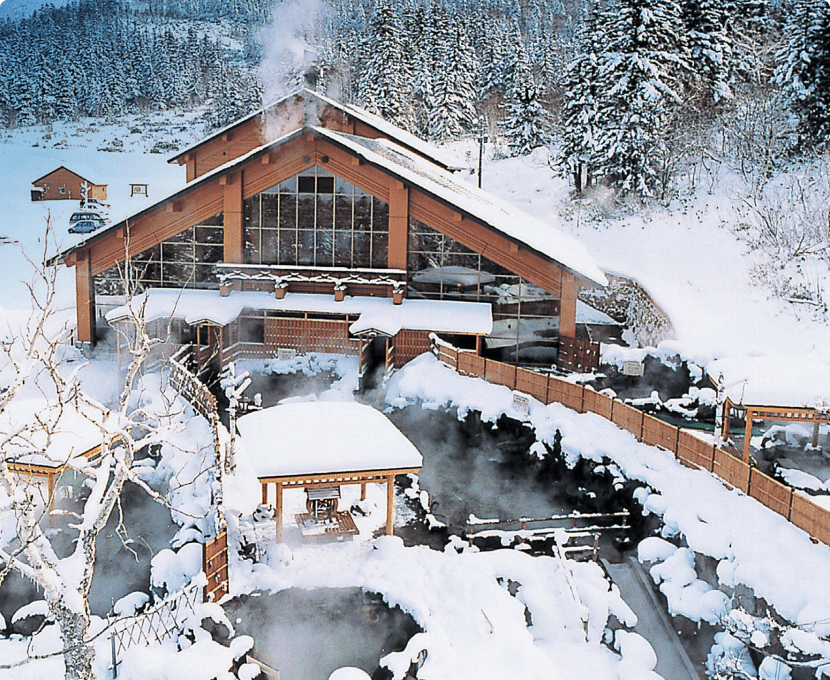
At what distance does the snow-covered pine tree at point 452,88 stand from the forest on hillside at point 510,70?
0.20 meters

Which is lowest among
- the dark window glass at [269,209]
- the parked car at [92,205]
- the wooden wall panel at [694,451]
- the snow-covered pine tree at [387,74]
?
the wooden wall panel at [694,451]

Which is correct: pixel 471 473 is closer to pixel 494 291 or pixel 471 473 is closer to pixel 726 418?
pixel 726 418

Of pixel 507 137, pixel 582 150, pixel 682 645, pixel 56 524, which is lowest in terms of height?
pixel 682 645

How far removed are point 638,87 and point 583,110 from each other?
4.46 m

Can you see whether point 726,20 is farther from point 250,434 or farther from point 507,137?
point 250,434

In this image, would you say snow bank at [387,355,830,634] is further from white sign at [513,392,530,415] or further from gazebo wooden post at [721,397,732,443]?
gazebo wooden post at [721,397,732,443]

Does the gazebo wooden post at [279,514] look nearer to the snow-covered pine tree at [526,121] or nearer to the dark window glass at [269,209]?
the dark window glass at [269,209]

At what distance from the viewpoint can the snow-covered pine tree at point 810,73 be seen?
37312 millimetres

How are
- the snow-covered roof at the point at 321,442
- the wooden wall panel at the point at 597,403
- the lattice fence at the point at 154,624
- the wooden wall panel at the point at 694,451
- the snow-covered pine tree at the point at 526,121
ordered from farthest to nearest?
the snow-covered pine tree at the point at 526,121
the wooden wall panel at the point at 597,403
the wooden wall panel at the point at 694,451
the snow-covered roof at the point at 321,442
the lattice fence at the point at 154,624

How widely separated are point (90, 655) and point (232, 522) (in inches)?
226

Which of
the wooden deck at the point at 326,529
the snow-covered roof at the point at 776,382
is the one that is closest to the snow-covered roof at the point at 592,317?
the snow-covered roof at the point at 776,382

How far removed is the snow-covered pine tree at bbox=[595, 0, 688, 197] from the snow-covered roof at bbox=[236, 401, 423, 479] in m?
30.7

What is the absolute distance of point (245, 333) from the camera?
25.4m

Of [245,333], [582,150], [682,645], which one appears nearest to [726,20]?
[582,150]
